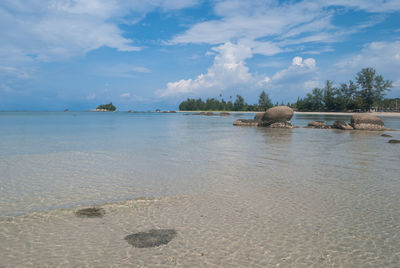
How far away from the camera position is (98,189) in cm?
713

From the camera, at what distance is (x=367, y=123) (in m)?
26.8

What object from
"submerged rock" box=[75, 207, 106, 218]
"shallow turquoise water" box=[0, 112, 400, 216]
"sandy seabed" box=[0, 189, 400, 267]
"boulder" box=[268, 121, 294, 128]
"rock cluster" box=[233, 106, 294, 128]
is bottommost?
"sandy seabed" box=[0, 189, 400, 267]

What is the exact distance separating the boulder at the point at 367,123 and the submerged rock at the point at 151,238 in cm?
2781

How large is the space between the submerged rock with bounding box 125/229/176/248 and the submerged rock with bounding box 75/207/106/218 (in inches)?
49.8

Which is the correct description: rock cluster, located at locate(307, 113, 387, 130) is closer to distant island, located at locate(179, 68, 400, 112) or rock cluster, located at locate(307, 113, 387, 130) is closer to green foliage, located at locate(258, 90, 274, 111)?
distant island, located at locate(179, 68, 400, 112)

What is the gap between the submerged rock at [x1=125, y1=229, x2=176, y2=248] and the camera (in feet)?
13.8

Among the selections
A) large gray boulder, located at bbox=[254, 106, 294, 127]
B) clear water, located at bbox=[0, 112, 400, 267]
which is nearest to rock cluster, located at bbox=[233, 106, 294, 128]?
large gray boulder, located at bbox=[254, 106, 294, 127]

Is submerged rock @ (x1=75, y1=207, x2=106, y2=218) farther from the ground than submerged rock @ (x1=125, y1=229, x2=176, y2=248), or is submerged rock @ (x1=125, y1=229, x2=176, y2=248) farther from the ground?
submerged rock @ (x1=75, y1=207, x2=106, y2=218)

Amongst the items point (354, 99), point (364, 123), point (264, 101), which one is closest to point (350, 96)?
point (354, 99)

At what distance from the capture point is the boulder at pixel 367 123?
2653 centimetres

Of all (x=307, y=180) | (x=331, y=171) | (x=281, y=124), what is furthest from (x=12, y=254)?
(x=281, y=124)

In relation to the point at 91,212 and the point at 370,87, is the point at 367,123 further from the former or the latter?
the point at 370,87

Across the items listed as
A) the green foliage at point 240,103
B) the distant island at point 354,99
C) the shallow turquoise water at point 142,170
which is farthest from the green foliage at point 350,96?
the shallow turquoise water at point 142,170

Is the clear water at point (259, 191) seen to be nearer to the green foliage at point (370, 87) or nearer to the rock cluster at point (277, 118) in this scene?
the rock cluster at point (277, 118)
